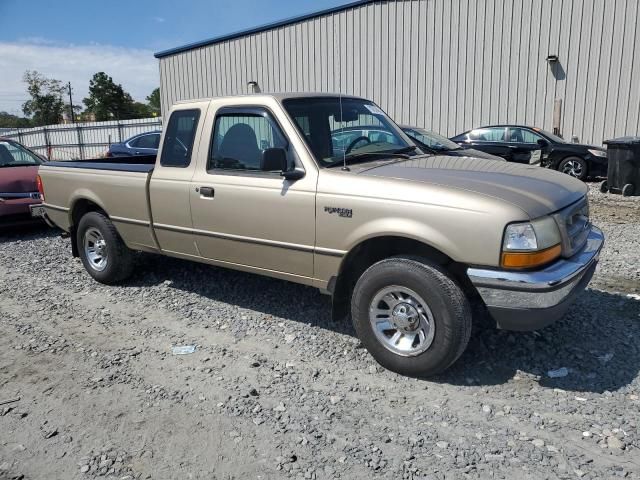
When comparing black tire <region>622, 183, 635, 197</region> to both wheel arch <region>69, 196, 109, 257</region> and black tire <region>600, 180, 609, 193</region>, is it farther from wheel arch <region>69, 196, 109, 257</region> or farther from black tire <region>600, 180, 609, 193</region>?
wheel arch <region>69, 196, 109, 257</region>

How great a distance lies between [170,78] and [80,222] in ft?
63.8

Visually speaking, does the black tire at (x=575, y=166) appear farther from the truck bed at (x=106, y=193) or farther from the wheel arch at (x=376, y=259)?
the truck bed at (x=106, y=193)

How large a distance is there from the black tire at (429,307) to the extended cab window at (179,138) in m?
2.12

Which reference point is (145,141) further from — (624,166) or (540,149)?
(624,166)

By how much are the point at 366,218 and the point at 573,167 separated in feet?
35.5

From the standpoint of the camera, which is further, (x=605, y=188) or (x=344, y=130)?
(x=605, y=188)

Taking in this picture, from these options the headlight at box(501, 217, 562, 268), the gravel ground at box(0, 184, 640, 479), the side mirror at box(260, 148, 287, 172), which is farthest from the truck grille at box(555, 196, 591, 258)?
the side mirror at box(260, 148, 287, 172)

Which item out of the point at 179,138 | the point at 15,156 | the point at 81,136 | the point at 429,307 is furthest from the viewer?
the point at 81,136

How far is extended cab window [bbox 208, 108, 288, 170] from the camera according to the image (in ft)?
14.3

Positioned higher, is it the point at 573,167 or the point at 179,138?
the point at 179,138

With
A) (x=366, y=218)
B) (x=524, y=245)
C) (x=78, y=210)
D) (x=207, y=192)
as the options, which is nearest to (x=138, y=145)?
(x=78, y=210)

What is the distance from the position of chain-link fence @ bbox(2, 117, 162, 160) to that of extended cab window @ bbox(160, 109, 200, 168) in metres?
22.3

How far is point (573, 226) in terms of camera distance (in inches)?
148

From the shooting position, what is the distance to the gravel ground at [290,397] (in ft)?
9.48
